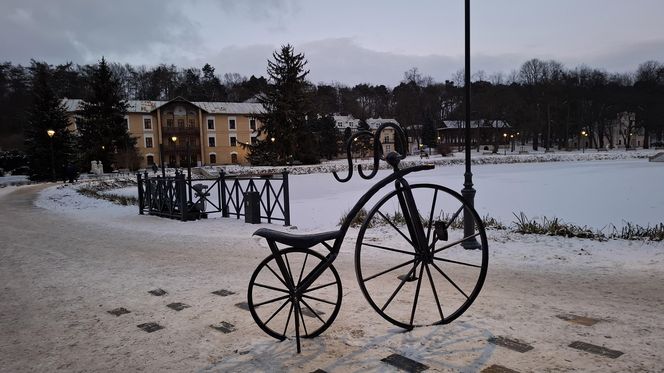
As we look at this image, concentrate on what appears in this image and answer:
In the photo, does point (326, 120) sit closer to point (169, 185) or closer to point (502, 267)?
point (169, 185)

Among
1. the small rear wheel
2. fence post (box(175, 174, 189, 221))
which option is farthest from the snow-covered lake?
the small rear wheel

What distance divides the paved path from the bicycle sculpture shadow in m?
0.22

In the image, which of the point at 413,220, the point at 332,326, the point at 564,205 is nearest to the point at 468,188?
the point at 413,220

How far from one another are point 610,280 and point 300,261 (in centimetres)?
432

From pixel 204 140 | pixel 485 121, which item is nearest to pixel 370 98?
pixel 485 121

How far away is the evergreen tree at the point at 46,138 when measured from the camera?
42.6 m

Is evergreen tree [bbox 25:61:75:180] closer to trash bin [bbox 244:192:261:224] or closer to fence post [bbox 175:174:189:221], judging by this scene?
fence post [bbox 175:174:189:221]

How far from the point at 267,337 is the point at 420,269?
1671mm

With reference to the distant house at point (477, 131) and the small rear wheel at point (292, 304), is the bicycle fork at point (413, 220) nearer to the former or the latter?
the small rear wheel at point (292, 304)

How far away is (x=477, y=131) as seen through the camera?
87.1 metres

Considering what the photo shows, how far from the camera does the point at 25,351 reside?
416 centimetres

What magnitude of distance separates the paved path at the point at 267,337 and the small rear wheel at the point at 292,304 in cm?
17

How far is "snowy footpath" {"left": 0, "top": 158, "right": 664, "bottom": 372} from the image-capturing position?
371 cm

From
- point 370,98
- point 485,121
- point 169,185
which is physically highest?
point 370,98
